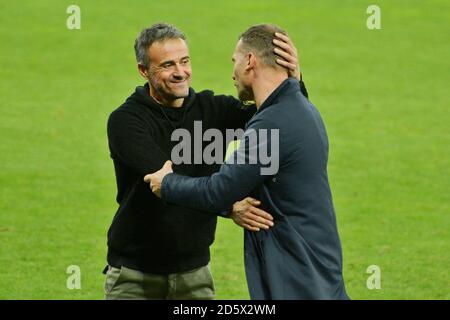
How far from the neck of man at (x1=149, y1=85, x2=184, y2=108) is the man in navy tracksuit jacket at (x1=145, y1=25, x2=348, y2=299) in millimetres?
811

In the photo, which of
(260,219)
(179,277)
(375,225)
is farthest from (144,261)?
(375,225)

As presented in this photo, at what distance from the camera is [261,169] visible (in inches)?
205

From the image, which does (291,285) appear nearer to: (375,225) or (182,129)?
(182,129)

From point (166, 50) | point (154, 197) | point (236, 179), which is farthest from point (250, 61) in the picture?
point (154, 197)

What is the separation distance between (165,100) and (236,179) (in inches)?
41.9

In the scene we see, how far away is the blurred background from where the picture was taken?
10141mm

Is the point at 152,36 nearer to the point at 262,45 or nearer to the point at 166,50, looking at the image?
the point at 166,50

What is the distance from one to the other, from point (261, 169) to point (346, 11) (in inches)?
715

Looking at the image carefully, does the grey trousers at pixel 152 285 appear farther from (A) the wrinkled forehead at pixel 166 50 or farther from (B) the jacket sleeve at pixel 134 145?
(A) the wrinkled forehead at pixel 166 50

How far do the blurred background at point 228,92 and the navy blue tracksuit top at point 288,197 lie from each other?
3863mm

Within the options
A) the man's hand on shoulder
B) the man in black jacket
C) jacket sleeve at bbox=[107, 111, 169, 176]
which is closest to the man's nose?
the man in black jacket

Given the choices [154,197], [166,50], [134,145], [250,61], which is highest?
[166,50]

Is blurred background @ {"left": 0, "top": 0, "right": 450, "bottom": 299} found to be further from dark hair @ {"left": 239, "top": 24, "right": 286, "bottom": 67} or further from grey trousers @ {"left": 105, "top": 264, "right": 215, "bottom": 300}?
dark hair @ {"left": 239, "top": 24, "right": 286, "bottom": 67}

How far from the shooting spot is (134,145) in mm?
5852
